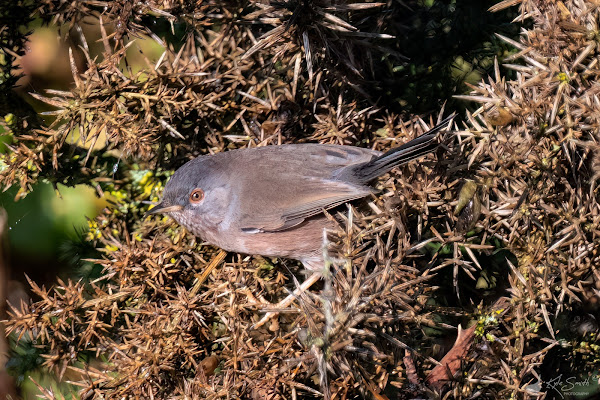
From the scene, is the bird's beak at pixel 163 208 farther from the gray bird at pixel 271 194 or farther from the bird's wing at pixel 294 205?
the bird's wing at pixel 294 205

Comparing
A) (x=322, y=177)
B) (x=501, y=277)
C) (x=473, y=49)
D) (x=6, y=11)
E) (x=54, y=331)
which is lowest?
(x=501, y=277)

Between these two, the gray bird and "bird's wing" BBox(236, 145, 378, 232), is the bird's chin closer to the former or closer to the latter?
the gray bird

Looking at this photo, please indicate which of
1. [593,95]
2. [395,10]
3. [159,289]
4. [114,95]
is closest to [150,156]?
[114,95]

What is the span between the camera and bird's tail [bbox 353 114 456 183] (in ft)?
5.93

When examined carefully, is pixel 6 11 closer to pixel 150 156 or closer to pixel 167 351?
pixel 150 156

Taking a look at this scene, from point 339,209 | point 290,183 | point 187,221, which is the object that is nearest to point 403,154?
point 339,209

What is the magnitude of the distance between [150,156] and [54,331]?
78 cm

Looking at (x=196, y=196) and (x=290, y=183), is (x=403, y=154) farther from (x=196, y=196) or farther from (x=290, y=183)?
(x=196, y=196)

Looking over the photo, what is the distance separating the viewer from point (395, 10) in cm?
220

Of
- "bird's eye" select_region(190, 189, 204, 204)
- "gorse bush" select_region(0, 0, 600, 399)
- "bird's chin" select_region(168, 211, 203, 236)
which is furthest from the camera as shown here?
"bird's eye" select_region(190, 189, 204, 204)

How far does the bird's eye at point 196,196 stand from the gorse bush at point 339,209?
14cm

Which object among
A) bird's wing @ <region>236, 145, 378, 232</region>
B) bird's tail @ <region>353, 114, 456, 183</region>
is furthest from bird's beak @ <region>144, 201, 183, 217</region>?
bird's tail @ <region>353, 114, 456, 183</region>

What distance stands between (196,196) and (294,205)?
431mm

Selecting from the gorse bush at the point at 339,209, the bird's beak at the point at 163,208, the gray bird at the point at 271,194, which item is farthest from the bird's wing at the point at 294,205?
the bird's beak at the point at 163,208
